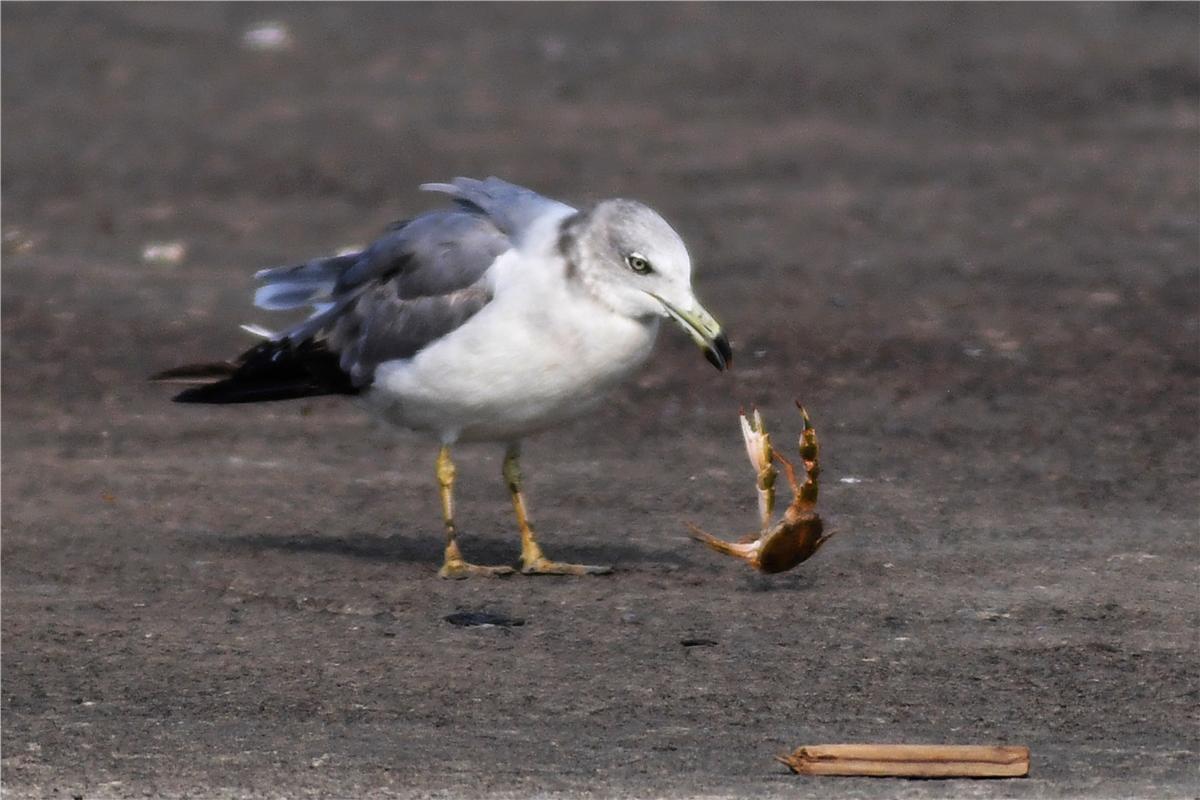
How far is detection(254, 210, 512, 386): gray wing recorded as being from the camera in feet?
20.8

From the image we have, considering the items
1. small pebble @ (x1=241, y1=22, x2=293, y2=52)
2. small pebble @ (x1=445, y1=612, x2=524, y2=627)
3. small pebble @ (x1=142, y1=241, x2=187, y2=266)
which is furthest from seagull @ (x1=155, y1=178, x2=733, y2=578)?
small pebble @ (x1=241, y1=22, x2=293, y2=52)

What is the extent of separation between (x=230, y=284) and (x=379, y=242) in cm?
423

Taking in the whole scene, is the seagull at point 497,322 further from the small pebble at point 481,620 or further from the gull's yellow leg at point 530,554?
the small pebble at point 481,620

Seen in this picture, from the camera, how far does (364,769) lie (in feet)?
15.8

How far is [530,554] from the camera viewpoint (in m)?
6.59

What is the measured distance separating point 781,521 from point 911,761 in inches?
59.2

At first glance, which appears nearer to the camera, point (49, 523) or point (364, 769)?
point (364, 769)

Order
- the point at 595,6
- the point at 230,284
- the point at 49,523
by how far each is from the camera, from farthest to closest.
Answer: the point at 595,6, the point at 230,284, the point at 49,523

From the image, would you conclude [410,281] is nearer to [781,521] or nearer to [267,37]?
[781,521]

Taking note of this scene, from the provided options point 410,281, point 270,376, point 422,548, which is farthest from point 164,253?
point 410,281

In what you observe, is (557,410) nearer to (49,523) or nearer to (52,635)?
(52,635)

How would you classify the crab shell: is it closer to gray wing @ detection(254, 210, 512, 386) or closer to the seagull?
the seagull

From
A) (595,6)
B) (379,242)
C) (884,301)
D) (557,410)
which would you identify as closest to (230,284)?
(884,301)

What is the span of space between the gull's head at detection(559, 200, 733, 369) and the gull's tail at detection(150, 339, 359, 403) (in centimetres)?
112
